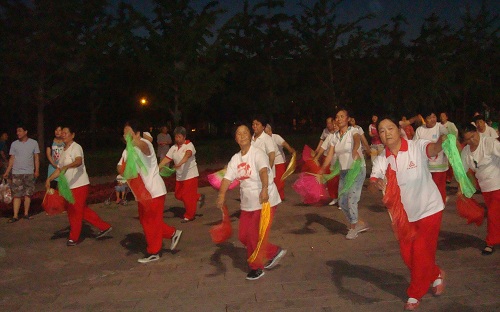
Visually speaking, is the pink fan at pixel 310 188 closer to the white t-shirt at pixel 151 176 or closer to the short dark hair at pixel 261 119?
the short dark hair at pixel 261 119

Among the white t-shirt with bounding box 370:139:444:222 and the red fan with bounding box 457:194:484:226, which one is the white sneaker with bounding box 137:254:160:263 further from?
the red fan with bounding box 457:194:484:226

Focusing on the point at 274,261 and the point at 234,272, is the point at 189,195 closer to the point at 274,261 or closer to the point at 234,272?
the point at 234,272

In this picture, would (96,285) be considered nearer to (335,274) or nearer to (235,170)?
(235,170)

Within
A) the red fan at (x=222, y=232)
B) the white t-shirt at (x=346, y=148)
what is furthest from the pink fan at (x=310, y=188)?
the red fan at (x=222, y=232)

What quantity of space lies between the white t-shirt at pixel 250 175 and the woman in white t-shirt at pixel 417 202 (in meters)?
1.44

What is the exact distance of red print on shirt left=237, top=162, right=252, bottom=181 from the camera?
19.2 feet

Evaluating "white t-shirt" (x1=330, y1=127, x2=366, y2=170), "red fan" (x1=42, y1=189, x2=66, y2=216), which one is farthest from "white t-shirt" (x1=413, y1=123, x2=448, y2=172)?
"red fan" (x1=42, y1=189, x2=66, y2=216)

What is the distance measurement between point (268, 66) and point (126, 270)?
26.2 metres

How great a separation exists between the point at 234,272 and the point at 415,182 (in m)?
2.51

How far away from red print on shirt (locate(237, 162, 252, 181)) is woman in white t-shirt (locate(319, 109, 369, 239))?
199cm

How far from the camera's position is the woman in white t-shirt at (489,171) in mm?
6406

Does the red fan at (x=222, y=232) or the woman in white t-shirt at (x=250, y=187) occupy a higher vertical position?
the woman in white t-shirt at (x=250, y=187)

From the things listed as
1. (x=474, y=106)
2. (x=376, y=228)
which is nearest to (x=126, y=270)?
(x=376, y=228)

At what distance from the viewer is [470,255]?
647 cm
